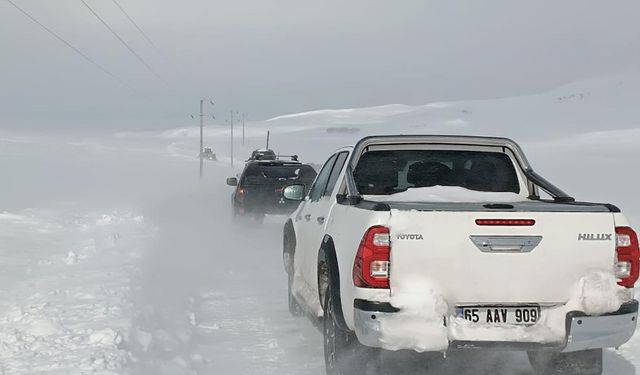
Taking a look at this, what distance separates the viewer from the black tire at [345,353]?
438cm

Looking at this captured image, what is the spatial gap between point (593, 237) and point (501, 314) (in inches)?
28.5

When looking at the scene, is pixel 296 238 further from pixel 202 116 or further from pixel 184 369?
pixel 202 116

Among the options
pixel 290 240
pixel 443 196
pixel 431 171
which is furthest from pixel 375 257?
pixel 290 240

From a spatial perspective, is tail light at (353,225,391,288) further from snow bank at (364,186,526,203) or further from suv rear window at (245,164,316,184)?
suv rear window at (245,164,316,184)

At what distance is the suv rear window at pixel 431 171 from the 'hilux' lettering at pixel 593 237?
1.80 metres

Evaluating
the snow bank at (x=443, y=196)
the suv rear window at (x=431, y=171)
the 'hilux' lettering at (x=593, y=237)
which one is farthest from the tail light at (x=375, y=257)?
the suv rear window at (x=431, y=171)

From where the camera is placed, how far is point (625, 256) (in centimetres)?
409

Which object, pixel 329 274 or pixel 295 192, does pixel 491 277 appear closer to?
pixel 329 274

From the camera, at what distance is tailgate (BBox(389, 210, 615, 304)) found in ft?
12.9

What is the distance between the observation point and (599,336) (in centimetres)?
405

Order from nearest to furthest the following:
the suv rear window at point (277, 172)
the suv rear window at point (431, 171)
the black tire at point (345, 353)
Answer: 1. the black tire at point (345, 353)
2. the suv rear window at point (431, 171)
3. the suv rear window at point (277, 172)

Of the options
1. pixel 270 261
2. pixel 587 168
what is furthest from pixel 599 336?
pixel 587 168

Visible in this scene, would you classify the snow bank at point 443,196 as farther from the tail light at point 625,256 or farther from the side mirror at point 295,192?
the side mirror at point 295,192

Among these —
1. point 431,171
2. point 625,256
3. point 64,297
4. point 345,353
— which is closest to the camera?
point 625,256
